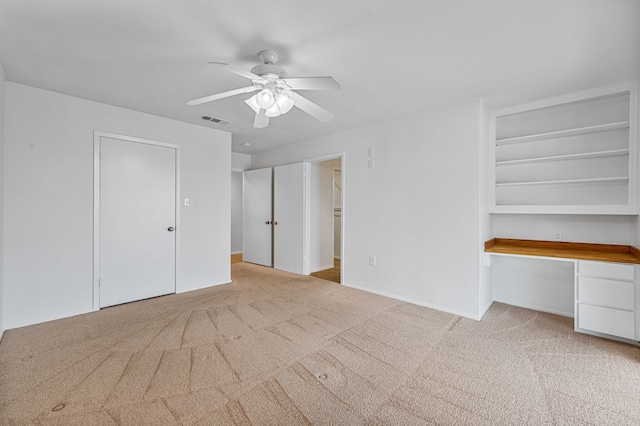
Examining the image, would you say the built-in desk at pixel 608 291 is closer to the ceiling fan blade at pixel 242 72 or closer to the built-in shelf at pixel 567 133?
the built-in shelf at pixel 567 133

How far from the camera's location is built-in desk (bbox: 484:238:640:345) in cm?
246

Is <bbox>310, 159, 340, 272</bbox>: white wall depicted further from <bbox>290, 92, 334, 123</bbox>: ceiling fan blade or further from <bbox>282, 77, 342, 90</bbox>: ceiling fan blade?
<bbox>282, 77, 342, 90</bbox>: ceiling fan blade

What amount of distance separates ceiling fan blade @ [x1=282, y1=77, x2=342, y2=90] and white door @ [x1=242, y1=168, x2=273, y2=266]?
3585mm

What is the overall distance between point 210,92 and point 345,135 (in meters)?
2.02

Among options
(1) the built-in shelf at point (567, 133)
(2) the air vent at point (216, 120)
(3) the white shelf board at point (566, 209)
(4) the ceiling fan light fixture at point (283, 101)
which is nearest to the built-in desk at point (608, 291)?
(3) the white shelf board at point (566, 209)

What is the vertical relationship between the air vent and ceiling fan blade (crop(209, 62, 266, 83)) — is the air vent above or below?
above

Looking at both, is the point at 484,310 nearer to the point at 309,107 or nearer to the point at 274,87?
the point at 309,107

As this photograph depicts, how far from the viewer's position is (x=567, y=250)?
3.02 metres

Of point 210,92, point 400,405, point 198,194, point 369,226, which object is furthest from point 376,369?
point 198,194

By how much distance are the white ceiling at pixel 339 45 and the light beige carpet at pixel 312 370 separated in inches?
92.6

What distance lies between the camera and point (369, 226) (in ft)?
13.1

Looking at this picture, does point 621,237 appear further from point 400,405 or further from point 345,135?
point 345,135

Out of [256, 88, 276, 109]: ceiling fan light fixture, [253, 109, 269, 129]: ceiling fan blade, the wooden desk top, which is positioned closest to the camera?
[256, 88, 276, 109]: ceiling fan light fixture

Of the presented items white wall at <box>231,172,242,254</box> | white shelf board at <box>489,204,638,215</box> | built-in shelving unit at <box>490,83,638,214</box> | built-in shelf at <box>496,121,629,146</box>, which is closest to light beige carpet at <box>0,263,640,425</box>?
white shelf board at <box>489,204,638,215</box>
